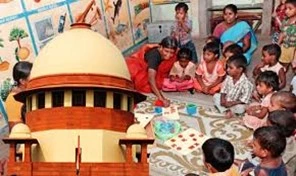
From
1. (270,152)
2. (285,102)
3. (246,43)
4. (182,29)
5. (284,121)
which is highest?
(182,29)

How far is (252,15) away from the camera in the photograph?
7336 mm

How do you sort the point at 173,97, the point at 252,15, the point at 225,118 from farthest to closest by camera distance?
the point at 252,15, the point at 173,97, the point at 225,118

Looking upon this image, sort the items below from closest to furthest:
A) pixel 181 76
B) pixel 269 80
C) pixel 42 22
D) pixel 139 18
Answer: pixel 269 80
pixel 42 22
pixel 181 76
pixel 139 18

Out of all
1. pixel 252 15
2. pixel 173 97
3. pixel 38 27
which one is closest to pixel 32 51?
pixel 38 27

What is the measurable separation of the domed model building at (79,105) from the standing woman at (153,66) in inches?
123

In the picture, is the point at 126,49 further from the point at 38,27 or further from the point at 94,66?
the point at 94,66

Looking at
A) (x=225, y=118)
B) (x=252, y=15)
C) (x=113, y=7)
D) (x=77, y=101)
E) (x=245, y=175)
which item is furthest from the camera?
(x=252, y=15)

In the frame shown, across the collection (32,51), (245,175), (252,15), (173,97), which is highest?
(252,15)

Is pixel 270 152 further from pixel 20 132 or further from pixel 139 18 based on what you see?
pixel 139 18

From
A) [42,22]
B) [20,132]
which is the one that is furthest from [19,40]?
[20,132]

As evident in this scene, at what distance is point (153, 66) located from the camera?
5516 mm

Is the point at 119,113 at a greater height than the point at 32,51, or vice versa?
the point at 32,51

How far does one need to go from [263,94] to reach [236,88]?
408mm

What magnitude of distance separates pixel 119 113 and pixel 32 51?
314 cm
